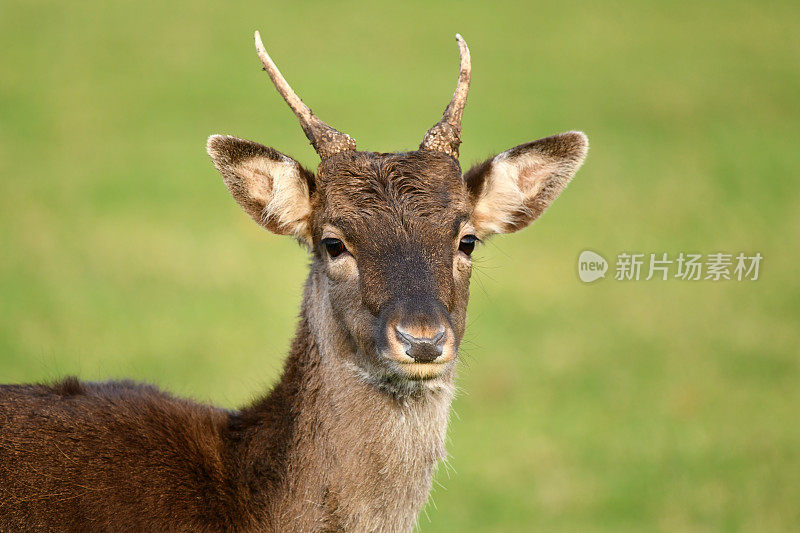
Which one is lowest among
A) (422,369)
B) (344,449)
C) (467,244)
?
(344,449)

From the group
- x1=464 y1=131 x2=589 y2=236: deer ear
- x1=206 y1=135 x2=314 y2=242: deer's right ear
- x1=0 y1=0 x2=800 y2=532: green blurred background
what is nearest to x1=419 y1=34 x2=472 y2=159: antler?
x1=464 y1=131 x2=589 y2=236: deer ear

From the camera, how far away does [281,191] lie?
7094 mm

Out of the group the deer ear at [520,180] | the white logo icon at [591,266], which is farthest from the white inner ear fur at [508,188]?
the white logo icon at [591,266]

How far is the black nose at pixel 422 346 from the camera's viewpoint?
20.2 feet

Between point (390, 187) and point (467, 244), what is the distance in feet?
1.95

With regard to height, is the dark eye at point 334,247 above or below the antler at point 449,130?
below

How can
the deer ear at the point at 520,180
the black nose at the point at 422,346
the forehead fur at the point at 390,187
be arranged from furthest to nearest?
the deer ear at the point at 520,180, the forehead fur at the point at 390,187, the black nose at the point at 422,346

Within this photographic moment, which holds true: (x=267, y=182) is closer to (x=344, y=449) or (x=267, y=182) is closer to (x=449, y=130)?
(x=449, y=130)

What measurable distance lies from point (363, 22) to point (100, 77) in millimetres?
9121

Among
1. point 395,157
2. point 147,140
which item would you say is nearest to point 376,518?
point 395,157

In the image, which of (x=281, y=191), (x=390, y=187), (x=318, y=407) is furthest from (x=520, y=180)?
(x=318, y=407)

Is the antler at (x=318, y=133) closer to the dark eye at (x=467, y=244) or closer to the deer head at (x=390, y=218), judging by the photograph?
the deer head at (x=390, y=218)

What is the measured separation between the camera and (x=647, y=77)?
32781 mm

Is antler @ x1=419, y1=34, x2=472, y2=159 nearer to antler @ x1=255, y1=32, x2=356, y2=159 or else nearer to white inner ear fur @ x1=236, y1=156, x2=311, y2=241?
antler @ x1=255, y1=32, x2=356, y2=159
